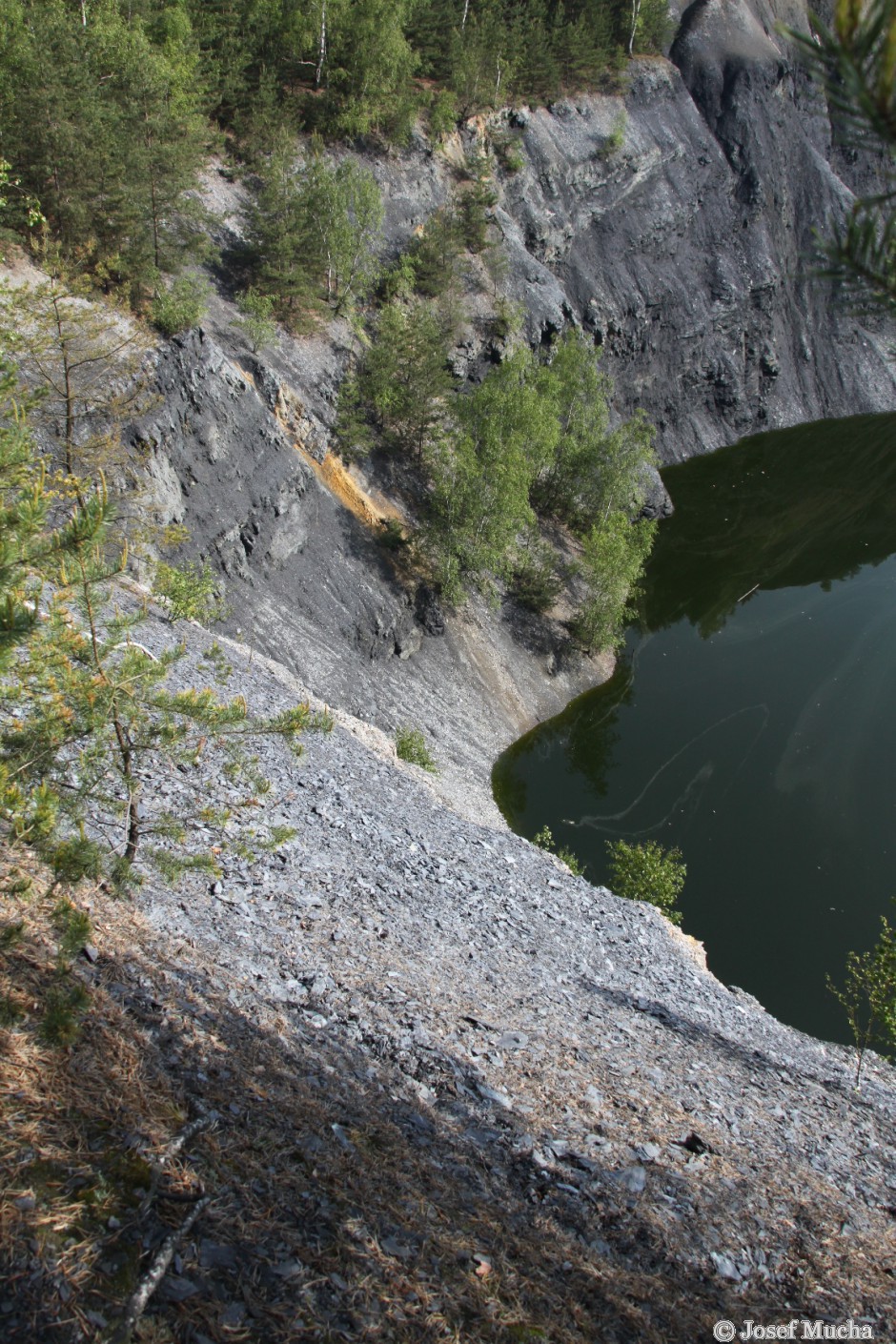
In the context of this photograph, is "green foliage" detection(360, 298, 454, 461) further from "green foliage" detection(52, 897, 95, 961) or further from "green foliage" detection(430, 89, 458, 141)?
"green foliage" detection(52, 897, 95, 961)

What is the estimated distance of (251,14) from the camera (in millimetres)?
34344

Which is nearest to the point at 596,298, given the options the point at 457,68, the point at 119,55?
the point at 457,68

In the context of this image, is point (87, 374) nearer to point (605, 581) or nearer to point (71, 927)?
point (71, 927)

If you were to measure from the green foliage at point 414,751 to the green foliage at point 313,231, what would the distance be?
54.7ft

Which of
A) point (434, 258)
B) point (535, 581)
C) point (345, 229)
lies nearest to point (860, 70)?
point (535, 581)

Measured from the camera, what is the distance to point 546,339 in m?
41.6

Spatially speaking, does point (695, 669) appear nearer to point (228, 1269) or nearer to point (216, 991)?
point (216, 991)

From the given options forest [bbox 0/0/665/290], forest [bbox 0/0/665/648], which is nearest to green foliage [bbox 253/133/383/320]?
forest [bbox 0/0/665/648]

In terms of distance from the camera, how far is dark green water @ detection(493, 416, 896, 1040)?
2223 centimetres

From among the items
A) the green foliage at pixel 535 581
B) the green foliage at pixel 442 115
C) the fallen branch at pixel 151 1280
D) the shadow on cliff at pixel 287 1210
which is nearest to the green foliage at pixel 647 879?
the green foliage at pixel 535 581

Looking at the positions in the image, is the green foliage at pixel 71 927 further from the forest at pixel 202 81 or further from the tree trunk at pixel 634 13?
the tree trunk at pixel 634 13

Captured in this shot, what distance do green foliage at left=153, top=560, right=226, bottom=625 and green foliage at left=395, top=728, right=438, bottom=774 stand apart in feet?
19.4

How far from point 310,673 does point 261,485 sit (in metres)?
5.97

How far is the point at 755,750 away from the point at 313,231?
24.8 m
